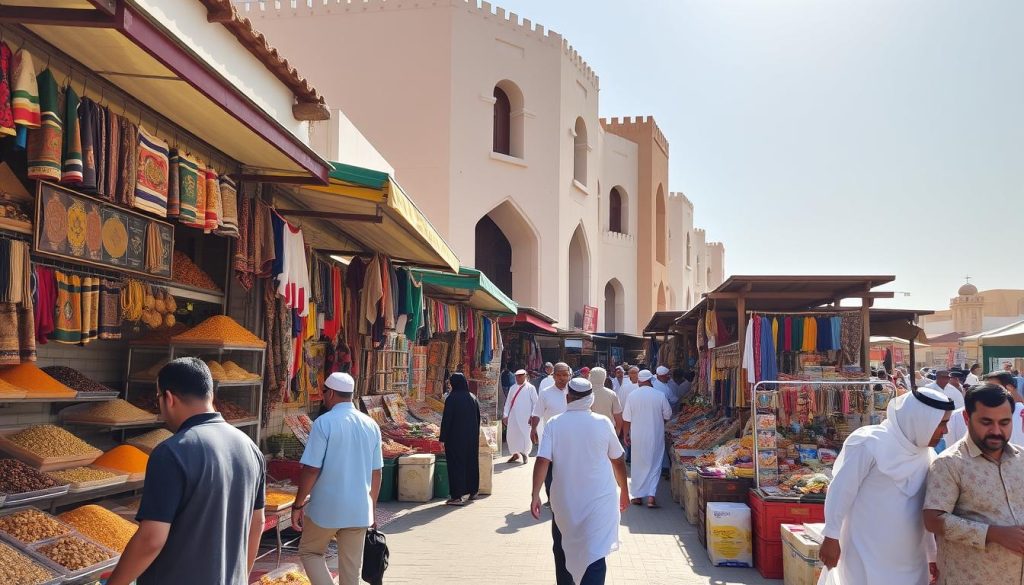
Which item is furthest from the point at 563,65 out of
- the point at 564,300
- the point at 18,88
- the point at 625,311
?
the point at 18,88

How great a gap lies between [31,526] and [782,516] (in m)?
5.20

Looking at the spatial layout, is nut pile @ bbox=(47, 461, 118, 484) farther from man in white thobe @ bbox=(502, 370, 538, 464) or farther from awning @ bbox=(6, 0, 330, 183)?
man in white thobe @ bbox=(502, 370, 538, 464)

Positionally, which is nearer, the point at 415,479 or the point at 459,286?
the point at 415,479

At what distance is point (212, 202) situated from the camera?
556 cm

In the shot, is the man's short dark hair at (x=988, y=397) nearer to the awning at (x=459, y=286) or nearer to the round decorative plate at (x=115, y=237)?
the round decorative plate at (x=115, y=237)

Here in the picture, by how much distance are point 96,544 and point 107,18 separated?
8.22 ft

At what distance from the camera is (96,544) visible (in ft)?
13.4

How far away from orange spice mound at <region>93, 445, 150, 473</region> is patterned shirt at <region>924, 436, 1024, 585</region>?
413 centimetres

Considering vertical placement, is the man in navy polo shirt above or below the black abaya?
above

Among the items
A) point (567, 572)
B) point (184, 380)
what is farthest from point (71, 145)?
point (567, 572)

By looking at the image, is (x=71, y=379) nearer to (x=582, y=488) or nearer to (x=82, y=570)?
(x=82, y=570)

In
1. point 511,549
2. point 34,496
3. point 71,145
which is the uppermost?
point 71,145

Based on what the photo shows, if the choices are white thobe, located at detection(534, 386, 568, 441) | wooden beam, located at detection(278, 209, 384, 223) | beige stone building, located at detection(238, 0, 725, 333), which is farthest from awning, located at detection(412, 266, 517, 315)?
beige stone building, located at detection(238, 0, 725, 333)

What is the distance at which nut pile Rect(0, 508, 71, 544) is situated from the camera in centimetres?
379
